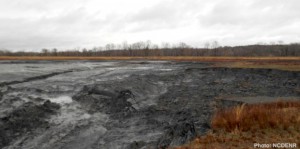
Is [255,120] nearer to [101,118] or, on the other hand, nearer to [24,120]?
[101,118]

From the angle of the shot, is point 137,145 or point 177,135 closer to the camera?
point 137,145

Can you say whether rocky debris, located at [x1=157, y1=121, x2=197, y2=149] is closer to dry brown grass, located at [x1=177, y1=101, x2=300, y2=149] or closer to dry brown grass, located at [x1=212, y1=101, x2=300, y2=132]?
dry brown grass, located at [x1=177, y1=101, x2=300, y2=149]

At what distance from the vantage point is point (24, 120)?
526 inches

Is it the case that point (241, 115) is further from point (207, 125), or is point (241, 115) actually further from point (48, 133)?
point (48, 133)

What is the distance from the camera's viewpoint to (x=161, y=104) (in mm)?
18078

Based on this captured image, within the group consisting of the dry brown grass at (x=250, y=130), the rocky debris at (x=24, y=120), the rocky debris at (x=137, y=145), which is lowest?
the rocky debris at (x=137, y=145)

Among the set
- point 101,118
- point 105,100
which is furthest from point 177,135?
point 105,100

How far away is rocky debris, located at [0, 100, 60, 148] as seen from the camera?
1162 centimetres

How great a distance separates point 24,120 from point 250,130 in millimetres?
9158

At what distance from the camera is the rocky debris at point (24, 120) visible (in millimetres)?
11625

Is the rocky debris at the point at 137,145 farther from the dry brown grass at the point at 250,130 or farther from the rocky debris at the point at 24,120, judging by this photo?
the rocky debris at the point at 24,120

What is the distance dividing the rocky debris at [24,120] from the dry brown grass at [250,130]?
667cm

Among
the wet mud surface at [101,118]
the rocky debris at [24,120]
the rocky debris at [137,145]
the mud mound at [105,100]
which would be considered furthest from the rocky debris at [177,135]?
the rocky debris at [24,120]

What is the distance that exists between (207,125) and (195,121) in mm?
1224
